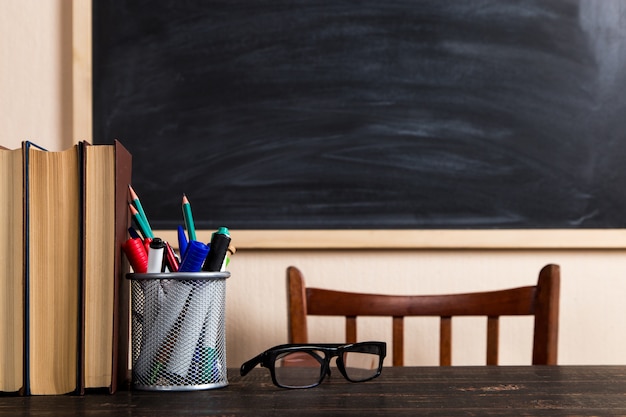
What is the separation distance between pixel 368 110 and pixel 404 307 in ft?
1.30

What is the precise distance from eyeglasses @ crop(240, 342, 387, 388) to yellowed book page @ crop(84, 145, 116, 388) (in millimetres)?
150

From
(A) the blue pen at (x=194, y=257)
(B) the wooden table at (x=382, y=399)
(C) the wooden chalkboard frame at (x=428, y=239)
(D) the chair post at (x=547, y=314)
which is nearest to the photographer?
(B) the wooden table at (x=382, y=399)

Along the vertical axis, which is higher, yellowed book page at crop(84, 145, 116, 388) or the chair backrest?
yellowed book page at crop(84, 145, 116, 388)

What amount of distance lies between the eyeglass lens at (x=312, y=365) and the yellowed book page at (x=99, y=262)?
18 cm

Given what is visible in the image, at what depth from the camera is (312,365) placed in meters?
0.87

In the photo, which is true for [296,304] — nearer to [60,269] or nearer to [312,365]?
[312,365]

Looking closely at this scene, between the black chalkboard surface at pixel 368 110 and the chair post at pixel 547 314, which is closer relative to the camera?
the chair post at pixel 547 314

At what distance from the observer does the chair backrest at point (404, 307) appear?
1199 millimetres

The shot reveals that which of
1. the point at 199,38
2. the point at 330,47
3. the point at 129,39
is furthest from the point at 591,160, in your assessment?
the point at 129,39

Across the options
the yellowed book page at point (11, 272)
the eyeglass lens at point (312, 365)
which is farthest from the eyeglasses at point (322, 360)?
the yellowed book page at point (11, 272)

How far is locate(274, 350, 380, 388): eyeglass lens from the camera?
2.56 ft

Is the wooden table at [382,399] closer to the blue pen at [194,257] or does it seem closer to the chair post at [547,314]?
the blue pen at [194,257]

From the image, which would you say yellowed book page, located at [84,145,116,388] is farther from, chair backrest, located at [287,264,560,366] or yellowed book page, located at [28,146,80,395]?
chair backrest, located at [287,264,560,366]

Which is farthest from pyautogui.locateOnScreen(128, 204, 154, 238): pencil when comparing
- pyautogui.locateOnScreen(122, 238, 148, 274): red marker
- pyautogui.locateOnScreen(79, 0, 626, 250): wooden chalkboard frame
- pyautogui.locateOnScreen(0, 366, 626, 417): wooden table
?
pyautogui.locateOnScreen(79, 0, 626, 250): wooden chalkboard frame
